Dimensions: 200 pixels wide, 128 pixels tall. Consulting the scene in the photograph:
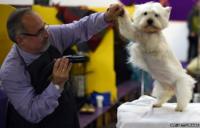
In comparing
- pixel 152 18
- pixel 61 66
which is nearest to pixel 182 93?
pixel 152 18

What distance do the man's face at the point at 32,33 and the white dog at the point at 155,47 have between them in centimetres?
29

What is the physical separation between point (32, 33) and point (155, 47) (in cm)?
45

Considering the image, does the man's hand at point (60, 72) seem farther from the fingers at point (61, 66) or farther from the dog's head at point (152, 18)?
the dog's head at point (152, 18)

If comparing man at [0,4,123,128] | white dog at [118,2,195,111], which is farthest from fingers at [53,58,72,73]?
white dog at [118,2,195,111]

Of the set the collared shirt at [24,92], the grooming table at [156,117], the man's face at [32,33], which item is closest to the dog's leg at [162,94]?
the grooming table at [156,117]

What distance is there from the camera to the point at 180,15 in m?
6.92

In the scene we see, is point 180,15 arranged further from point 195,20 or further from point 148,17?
point 148,17

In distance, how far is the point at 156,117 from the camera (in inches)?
63.3

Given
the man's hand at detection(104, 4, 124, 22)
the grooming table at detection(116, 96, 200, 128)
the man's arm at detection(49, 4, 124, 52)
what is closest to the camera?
the grooming table at detection(116, 96, 200, 128)

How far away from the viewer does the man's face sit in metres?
1.62

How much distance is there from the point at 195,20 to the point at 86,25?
5190 millimetres

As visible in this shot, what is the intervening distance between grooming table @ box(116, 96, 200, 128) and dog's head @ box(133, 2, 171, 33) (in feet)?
0.96

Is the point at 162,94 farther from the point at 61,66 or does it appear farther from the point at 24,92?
the point at 24,92

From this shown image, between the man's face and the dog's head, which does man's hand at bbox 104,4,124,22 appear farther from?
the man's face
